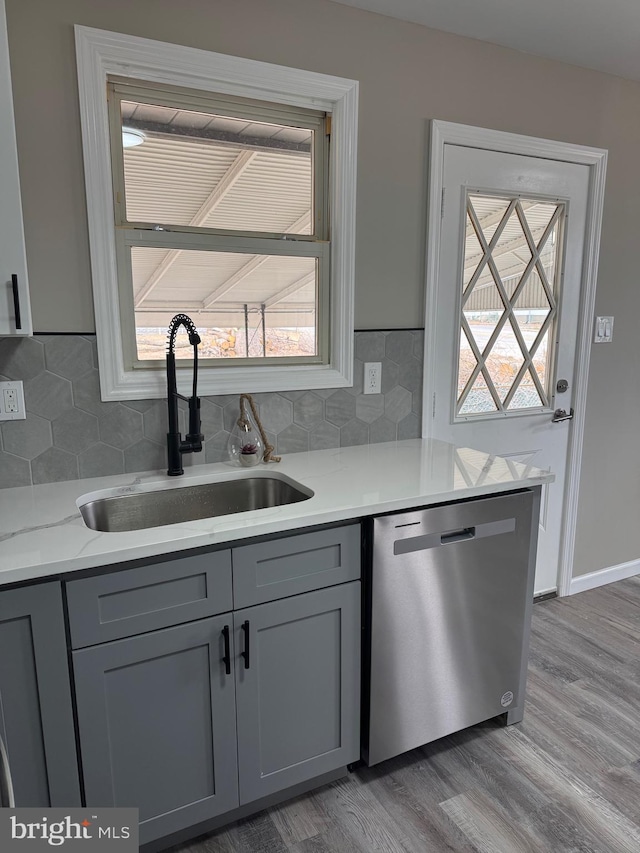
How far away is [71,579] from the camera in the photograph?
1322 mm

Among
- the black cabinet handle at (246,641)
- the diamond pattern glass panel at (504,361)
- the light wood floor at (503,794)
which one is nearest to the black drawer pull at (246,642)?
the black cabinet handle at (246,641)

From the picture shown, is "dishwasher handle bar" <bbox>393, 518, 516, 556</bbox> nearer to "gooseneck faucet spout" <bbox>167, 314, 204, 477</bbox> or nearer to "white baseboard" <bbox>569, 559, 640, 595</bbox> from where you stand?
"gooseneck faucet spout" <bbox>167, 314, 204, 477</bbox>

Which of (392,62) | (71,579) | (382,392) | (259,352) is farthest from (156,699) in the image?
(392,62)

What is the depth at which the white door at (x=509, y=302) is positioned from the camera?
246cm

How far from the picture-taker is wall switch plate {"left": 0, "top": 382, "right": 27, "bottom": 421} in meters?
1.77

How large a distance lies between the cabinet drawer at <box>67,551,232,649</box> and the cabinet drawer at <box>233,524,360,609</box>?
0.15 ft

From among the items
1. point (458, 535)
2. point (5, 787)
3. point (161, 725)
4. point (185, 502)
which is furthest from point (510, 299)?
point (5, 787)

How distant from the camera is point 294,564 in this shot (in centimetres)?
160

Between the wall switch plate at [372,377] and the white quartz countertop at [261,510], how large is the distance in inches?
9.0

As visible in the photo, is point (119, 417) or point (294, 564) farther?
point (119, 417)

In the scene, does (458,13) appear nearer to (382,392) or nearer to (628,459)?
(382,392)

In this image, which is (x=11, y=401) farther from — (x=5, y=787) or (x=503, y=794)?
(x=503, y=794)

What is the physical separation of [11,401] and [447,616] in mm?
1498

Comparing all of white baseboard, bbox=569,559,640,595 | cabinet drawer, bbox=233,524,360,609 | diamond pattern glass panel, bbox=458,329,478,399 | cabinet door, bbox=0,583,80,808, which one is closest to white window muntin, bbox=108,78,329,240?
diamond pattern glass panel, bbox=458,329,478,399
